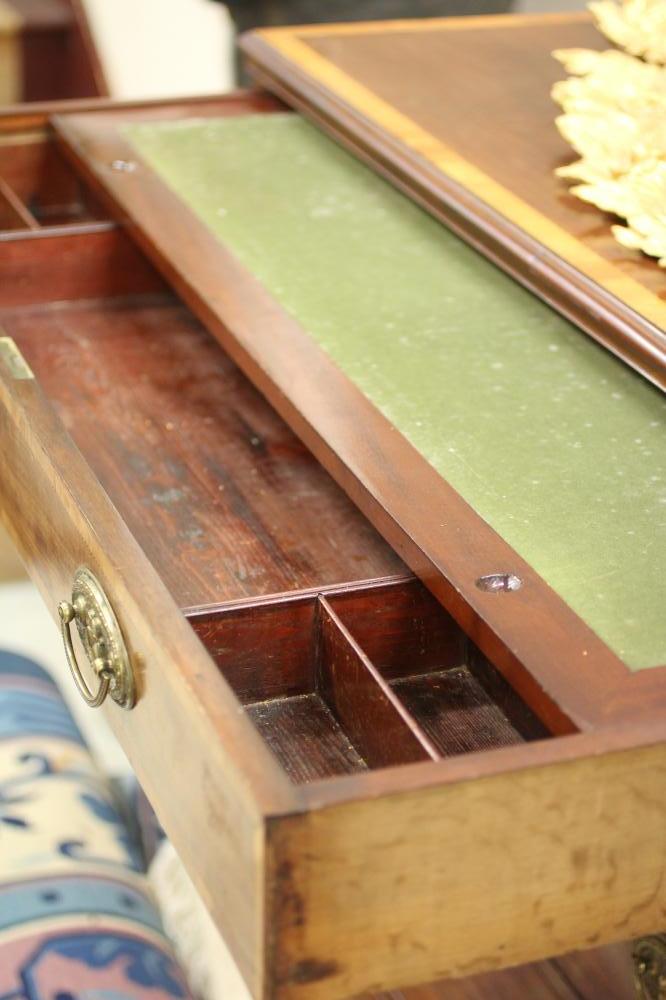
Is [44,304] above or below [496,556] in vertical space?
below

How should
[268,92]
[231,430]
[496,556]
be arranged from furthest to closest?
[268,92] < [231,430] < [496,556]

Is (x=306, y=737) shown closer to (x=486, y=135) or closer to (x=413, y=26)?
(x=486, y=135)

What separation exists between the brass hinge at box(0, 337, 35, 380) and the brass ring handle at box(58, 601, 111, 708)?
0.50 ft

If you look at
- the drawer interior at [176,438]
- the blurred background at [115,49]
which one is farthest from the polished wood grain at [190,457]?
the blurred background at [115,49]

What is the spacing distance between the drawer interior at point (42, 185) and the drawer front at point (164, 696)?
539 millimetres

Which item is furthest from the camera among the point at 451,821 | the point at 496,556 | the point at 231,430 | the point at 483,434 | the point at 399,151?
the point at 399,151

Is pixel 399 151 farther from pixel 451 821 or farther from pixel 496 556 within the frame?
pixel 451 821

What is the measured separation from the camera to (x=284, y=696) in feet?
2.95

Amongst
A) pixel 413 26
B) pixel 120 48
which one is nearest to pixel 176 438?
pixel 413 26

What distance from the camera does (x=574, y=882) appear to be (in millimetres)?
683

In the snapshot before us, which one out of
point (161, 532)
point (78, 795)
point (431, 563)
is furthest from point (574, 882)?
point (78, 795)

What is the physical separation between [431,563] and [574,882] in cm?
19

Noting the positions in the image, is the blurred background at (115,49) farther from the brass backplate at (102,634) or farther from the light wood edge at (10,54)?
the brass backplate at (102,634)

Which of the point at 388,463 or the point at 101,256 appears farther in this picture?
the point at 101,256
